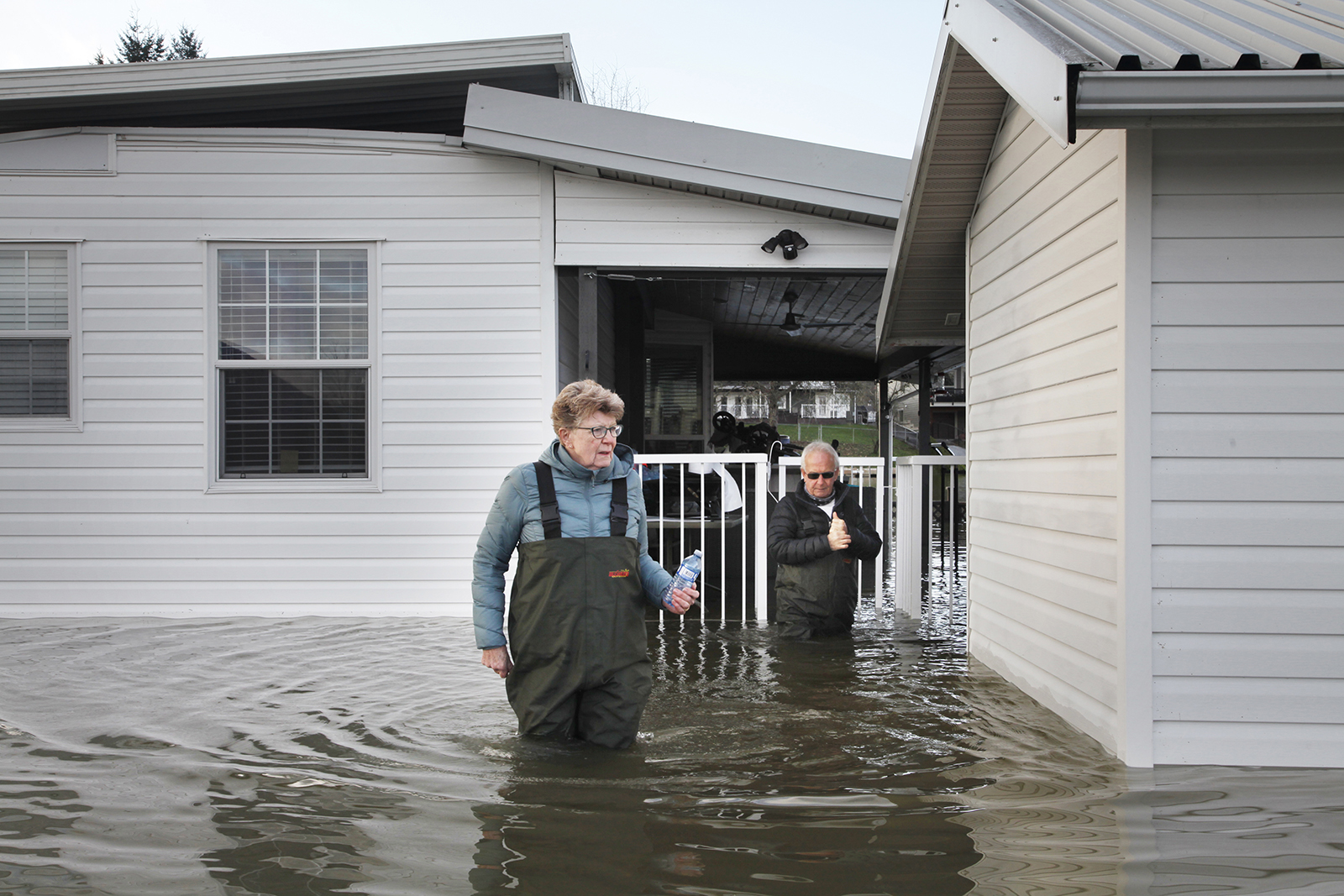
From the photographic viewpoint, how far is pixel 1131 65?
3.67 meters

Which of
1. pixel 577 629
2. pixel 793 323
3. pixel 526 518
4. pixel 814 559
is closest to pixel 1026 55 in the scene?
pixel 526 518

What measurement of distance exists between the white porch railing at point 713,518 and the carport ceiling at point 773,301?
1.59m

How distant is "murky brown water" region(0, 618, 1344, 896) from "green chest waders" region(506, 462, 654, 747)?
24cm

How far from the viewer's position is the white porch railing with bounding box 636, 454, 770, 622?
8320 millimetres

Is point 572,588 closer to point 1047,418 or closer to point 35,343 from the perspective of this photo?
point 1047,418

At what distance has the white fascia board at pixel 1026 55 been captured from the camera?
145 inches

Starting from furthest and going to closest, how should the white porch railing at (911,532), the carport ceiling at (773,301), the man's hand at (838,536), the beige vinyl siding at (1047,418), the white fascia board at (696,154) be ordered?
the carport ceiling at (773,301), the white porch railing at (911,532), the white fascia board at (696,154), the man's hand at (838,536), the beige vinyl siding at (1047,418)

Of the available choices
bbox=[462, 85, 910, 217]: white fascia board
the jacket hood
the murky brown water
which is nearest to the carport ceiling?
bbox=[462, 85, 910, 217]: white fascia board

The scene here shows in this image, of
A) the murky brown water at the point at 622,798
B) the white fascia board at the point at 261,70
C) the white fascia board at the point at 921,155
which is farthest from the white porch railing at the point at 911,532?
the white fascia board at the point at 261,70

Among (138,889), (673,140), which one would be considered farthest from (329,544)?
(138,889)

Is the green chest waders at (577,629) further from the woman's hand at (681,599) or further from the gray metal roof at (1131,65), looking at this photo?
the gray metal roof at (1131,65)

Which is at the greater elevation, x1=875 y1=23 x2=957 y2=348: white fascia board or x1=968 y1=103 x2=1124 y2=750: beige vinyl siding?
x1=875 y1=23 x2=957 y2=348: white fascia board

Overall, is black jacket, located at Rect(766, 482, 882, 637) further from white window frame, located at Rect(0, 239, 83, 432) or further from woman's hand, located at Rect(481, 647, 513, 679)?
white window frame, located at Rect(0, 239, 83, 432)

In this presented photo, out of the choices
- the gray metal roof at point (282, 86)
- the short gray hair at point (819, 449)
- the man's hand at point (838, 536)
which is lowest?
the man's hand at point (838, 536)
